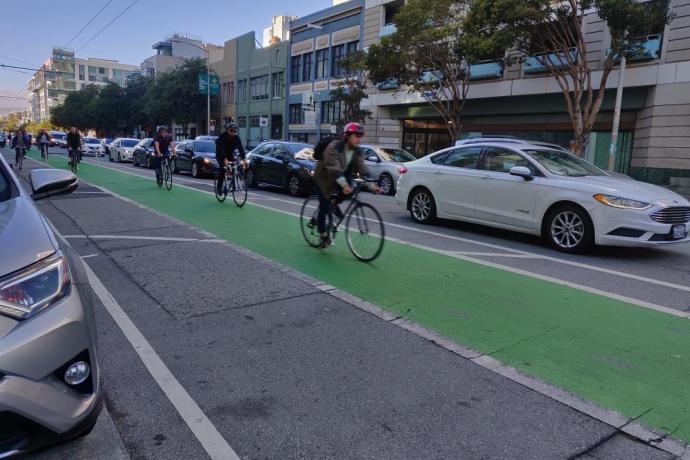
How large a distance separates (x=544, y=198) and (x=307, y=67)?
37931 millimetres

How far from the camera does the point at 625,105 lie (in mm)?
21969

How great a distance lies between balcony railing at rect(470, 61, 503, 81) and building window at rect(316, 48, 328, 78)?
1618cm

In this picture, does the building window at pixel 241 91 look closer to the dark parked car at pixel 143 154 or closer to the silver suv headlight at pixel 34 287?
the dark parked car at pixel 143 154

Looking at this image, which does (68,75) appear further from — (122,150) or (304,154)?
(304,154)

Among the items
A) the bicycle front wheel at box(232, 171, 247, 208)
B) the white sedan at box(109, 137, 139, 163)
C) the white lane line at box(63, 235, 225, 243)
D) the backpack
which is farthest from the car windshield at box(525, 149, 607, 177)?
the white sedan at box(109, 137, 139, 163)

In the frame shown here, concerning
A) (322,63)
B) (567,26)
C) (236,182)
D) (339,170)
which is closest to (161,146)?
(236,182)

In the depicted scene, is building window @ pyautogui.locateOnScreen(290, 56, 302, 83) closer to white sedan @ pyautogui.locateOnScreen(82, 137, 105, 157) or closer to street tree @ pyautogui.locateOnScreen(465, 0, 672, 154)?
white sedan @ pyautogui.locateOnScreen(82, 137, 105, 157)

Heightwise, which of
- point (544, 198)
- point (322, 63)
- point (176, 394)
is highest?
point (322, 63)

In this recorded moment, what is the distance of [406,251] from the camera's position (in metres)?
7.63

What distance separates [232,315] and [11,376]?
274 cm

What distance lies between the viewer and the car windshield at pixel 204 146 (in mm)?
21156

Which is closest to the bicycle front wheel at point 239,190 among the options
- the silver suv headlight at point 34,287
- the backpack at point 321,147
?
the backpack at point 321,147

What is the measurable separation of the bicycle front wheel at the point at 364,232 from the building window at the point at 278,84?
41.4m

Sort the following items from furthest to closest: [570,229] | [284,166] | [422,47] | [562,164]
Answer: [422,47], [284,166], [562,164], [570,229]
